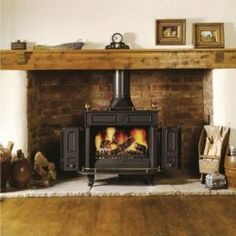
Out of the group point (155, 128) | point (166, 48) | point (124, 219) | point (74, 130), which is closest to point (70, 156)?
point (74, 130)

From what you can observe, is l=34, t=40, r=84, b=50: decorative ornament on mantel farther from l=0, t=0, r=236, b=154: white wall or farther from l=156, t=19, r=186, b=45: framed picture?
l=156, t=19, r=186, b=45: framed picture

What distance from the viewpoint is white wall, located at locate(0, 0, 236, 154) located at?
4258 mm

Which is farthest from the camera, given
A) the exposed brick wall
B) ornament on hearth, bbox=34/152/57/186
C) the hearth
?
the exposed brick wall

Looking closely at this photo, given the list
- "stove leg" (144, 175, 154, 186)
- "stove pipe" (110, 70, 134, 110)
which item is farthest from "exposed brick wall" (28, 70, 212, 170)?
"stove leg" (144, 175, 154, 186)

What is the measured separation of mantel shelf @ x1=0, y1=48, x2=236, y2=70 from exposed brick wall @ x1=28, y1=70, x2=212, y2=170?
51 cm

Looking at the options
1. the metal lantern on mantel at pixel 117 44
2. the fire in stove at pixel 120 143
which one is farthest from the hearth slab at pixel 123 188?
the metal lantern on mantel at pixel 117 44

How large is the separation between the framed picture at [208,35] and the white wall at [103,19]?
64 mm

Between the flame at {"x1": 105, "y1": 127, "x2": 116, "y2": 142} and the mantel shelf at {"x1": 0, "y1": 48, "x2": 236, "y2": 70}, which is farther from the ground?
the mantel shelf at {"x1": 0, "y1": 48, "x2": 236, "y2": 70}

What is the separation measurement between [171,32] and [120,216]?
2.03 meters

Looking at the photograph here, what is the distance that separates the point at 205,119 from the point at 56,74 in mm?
1779

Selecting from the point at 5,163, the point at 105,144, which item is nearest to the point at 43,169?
the point at 5,163

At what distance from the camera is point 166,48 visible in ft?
13.8

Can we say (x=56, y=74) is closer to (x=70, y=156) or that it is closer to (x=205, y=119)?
(x=70, y=156)

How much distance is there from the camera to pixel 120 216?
3172 millimetres
